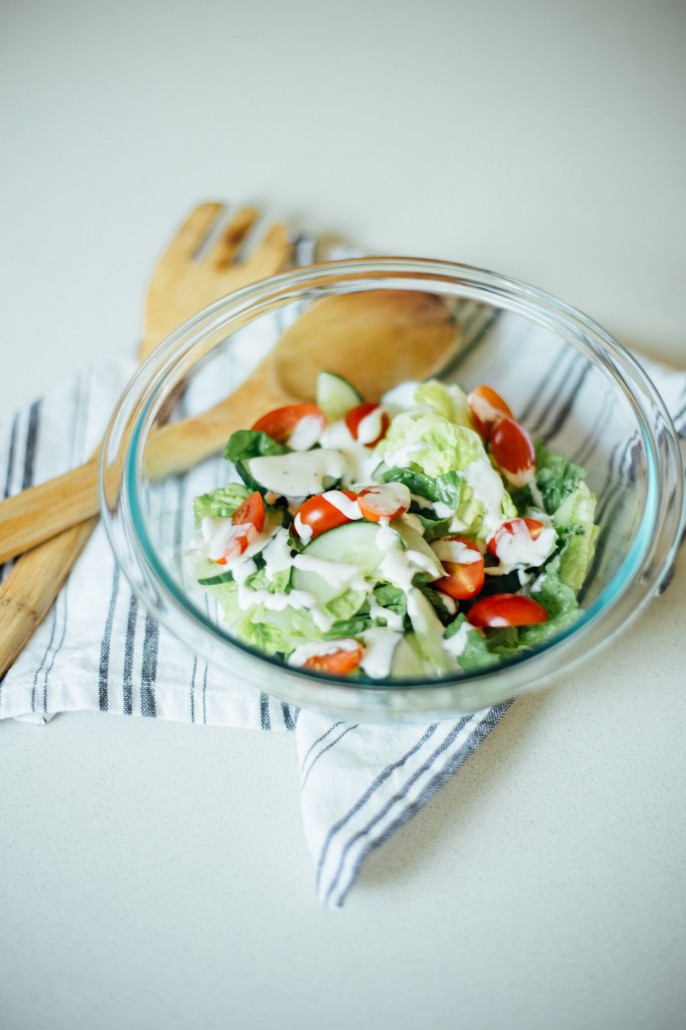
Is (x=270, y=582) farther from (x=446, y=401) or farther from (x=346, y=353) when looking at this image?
(x=346, y=353)

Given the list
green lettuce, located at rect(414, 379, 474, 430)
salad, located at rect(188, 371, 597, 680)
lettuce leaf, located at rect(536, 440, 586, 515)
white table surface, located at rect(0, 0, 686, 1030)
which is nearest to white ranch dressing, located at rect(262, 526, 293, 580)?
salad, located at rect(188, 371, 597, 680)

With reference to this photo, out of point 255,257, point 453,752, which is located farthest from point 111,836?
point 255,257

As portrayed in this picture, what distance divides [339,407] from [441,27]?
1696 millimetres

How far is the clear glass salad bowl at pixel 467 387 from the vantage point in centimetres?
133

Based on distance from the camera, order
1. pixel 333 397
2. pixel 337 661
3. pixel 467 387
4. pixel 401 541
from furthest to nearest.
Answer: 1. pixel 467 387
2. pixel 333 397
3. pixel 401 541
4. pixel 337 661

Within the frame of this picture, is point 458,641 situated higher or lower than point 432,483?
→ lower

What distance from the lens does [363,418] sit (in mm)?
1828

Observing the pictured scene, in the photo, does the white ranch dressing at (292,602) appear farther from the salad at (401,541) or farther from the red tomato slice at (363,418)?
the red tomato slice at (363,418)

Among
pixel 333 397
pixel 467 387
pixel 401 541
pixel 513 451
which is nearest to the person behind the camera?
pixel 401 541

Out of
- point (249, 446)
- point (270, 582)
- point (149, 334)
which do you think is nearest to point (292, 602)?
point (270, 582)

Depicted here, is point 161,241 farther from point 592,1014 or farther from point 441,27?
point 592,1014

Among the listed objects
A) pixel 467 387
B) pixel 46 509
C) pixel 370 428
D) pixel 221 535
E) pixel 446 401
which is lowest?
pixel 46 509

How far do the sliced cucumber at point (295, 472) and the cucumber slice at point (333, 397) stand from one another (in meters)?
0.17

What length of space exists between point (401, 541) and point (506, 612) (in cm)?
22
